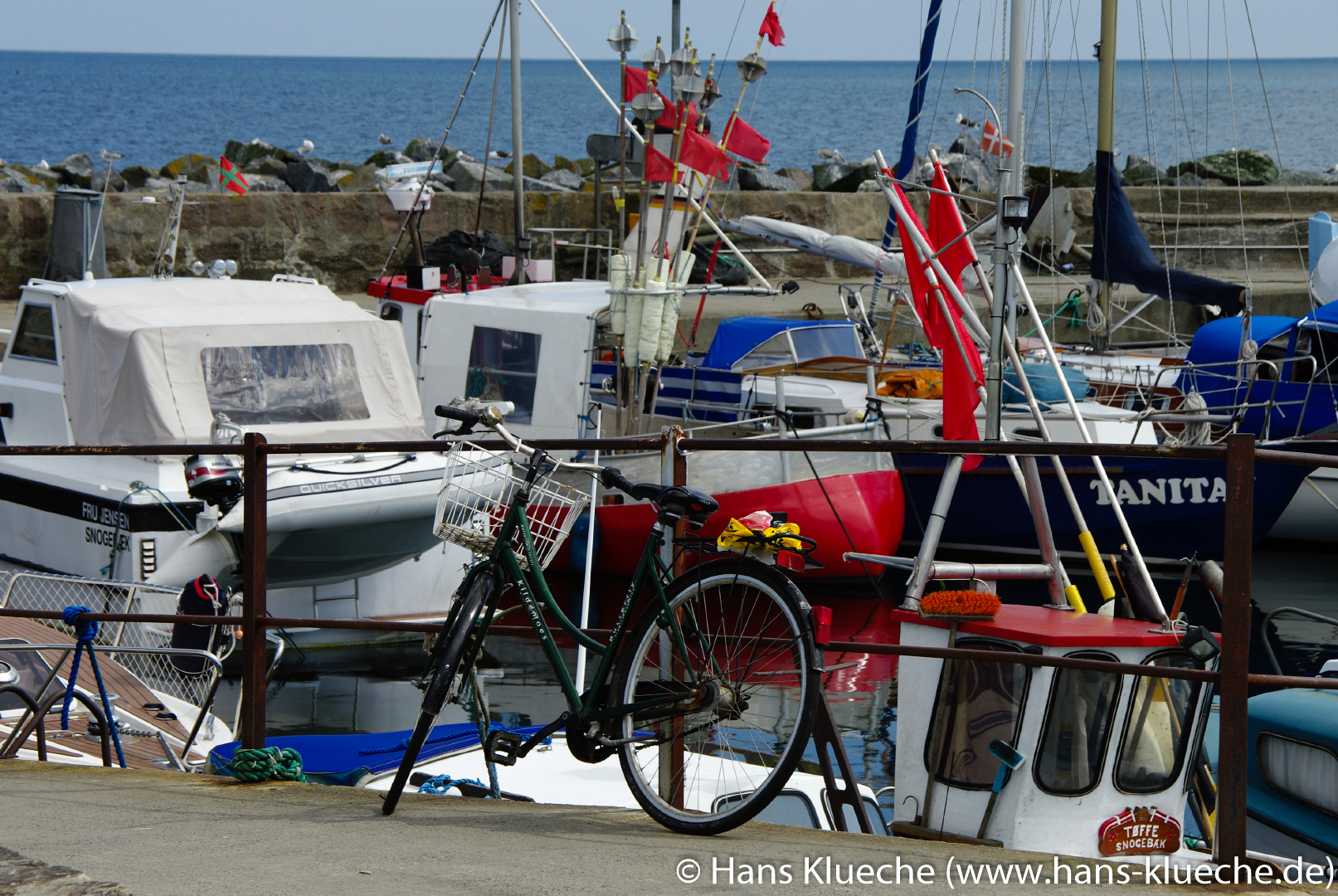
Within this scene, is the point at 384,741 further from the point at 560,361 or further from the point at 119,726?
the point at 560,361

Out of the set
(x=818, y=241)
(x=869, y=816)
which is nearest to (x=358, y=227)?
(x=818, y=241)

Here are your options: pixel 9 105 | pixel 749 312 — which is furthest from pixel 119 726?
pixel 9 105

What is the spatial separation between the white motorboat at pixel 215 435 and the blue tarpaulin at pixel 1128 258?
329 inches

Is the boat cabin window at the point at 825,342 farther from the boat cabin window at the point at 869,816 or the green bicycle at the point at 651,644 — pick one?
the green bicycle at the point at 651,644

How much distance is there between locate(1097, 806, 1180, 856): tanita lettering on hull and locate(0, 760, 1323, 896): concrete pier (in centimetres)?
167

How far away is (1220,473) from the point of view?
13.1 metres

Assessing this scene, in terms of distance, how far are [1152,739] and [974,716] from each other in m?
0.65

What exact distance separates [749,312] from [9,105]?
344 ft

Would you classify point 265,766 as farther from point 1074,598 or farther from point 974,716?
point 1074,598

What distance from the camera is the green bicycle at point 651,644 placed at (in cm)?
345

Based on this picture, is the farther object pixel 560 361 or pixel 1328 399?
pixel 1328 399

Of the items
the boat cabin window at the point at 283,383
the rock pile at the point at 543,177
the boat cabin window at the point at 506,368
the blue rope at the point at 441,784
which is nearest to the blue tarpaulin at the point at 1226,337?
the boat cabin window at the point at 506,368

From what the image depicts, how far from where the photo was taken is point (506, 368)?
1230 centimetres

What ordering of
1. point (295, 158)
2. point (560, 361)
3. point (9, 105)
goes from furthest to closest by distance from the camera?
point (9, 105), point (295, 158), point (560, 361)
